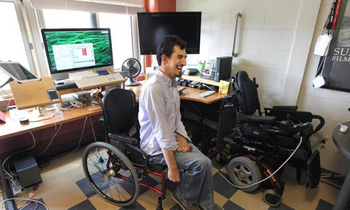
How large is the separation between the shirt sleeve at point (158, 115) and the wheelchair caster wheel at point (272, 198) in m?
0.96

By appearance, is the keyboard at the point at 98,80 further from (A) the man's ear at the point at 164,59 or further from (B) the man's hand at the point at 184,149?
(B) the man's hand at the point at 184,149

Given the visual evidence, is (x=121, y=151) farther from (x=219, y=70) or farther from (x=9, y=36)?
(x=9, y=36)

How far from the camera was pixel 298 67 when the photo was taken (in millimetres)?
2014

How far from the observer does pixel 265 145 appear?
5.70ft

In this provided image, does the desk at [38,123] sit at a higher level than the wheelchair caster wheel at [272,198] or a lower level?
higher

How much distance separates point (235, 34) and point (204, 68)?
1.76 ft

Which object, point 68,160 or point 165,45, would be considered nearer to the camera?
point 165,45

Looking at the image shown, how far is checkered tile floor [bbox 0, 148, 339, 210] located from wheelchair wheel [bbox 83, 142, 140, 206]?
0.27 ft

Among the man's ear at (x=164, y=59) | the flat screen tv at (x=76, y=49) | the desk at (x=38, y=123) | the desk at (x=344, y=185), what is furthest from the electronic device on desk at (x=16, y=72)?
the desk at (x=344, y=185)

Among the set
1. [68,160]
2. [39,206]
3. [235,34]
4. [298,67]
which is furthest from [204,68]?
[39,206]

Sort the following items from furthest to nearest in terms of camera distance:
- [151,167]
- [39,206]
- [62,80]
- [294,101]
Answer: [294,101] < [62,80] < [39,206] < [151,167]

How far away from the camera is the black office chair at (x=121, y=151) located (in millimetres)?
1421

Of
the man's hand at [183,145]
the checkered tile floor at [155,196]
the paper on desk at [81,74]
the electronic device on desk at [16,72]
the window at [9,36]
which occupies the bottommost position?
the checkered tile floor at [155,196]

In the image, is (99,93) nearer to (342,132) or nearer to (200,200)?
(200,200)
